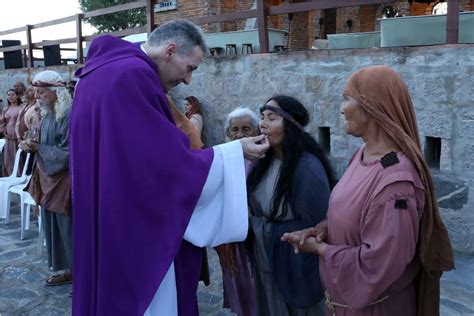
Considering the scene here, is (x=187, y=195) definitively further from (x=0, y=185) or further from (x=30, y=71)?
(x=30, y=71)

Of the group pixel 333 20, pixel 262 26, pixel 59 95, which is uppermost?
pixel 333 20

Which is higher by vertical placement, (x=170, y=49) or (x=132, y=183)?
(x=170, y=49)

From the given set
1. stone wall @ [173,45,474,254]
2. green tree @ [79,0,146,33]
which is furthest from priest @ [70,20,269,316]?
green tree @ [79,0,146,33]

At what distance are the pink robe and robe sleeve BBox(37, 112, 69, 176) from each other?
8.62 feet

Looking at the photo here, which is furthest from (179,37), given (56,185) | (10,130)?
(10,130)

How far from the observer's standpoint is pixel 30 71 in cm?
1089

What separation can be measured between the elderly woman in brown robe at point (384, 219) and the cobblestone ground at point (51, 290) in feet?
6.35

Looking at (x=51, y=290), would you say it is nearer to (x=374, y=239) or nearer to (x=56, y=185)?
(x=56, y=185)

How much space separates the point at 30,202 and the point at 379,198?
470cm

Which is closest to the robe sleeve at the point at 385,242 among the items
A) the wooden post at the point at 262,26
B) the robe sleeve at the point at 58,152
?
the robe sleeve at the point at 58,152

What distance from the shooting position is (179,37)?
2119 millimetres

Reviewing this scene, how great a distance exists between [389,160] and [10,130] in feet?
25.3

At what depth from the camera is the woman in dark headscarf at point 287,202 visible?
2369 mm

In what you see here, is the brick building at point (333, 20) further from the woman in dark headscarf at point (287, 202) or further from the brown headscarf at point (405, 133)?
the brown headscarf at point (405, 133)
